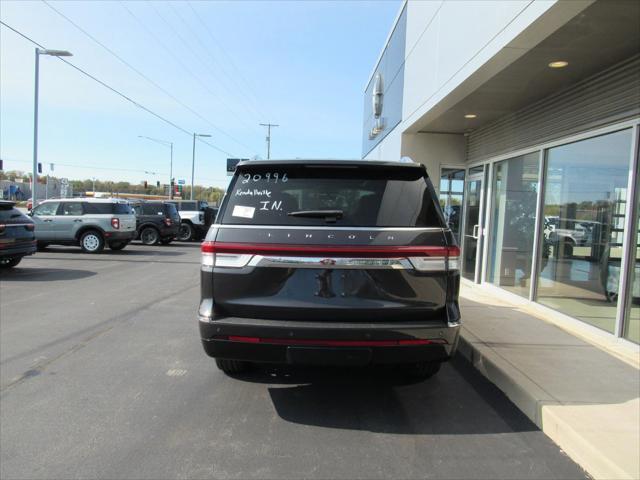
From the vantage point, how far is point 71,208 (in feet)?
53.9

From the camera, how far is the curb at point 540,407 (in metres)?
3.15

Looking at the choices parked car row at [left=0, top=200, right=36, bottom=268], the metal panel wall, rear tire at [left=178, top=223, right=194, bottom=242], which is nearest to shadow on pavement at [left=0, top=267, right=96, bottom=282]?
parked car row at [left=0, top=200, right=36, bottom=268]

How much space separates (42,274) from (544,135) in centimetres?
1090

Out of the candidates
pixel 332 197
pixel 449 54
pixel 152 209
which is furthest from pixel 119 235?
pixel 332 197

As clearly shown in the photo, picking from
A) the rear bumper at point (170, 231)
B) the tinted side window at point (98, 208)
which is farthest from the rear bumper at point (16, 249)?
the rear bumper at point (170, 231)

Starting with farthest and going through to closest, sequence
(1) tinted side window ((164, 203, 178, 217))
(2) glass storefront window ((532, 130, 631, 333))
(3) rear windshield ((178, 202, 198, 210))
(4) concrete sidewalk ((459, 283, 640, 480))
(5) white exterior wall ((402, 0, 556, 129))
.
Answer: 1. (3) rear windshield ((178, 202, 198, 210))
2. (1) tinted side window ((164, 203, 178, 217))
3. (2) glass storefront window ((532, 130, 631, 333))
4. (5) white exterior wall ((402, 0, 556, 129))
5. (4) concrete sidewalk ((459, 283, 640, 480))

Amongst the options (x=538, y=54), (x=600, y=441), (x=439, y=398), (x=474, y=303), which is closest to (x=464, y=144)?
(x=474, y=303)

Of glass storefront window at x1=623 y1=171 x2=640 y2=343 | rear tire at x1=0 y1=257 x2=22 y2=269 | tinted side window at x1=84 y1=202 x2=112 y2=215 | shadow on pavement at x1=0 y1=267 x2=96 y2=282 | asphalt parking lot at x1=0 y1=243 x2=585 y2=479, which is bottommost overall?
shadow on pavement at x1=0 y1=267 x2=96 y2=282

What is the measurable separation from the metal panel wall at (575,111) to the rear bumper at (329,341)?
432 cm

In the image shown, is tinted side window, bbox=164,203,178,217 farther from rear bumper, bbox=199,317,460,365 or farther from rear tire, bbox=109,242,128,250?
rear bumper, bbox=199,317,460,365

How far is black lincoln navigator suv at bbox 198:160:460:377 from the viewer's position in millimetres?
3453

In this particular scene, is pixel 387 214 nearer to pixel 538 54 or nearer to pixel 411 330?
pixel 411 330

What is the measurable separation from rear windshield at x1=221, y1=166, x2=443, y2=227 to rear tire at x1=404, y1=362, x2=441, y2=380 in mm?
1441

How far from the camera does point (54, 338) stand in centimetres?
612
